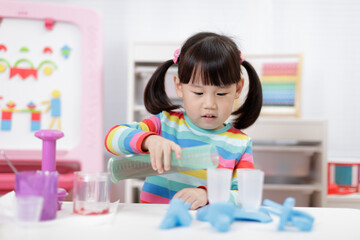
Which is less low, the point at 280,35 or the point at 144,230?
the point at 280,35

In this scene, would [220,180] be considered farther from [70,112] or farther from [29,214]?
[70,112]

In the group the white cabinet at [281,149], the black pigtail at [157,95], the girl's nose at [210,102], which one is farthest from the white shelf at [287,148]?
the girl's nose at [210,102]

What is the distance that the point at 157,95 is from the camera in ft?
3.57

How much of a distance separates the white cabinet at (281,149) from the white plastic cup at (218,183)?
133 centimetres

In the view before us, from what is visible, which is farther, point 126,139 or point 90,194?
point 126,139

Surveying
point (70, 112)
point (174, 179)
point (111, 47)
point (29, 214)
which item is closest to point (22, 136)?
point (70, 112)

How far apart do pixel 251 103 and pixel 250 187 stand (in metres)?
0.48

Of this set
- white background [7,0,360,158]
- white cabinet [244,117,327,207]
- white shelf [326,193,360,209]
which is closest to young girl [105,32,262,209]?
white cabinet [244,117,327,207]

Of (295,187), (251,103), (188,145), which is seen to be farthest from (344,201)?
(188,145)

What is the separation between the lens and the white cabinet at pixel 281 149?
1.95 metres

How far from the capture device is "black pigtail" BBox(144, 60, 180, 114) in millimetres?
1077

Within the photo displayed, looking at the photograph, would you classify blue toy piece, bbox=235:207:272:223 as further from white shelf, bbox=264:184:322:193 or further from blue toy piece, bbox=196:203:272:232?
white shelf, bbox=264:184:322:193

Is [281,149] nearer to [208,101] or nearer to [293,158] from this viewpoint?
[293,158]

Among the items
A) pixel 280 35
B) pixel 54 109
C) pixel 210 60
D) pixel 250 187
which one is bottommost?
pixel 250 187
